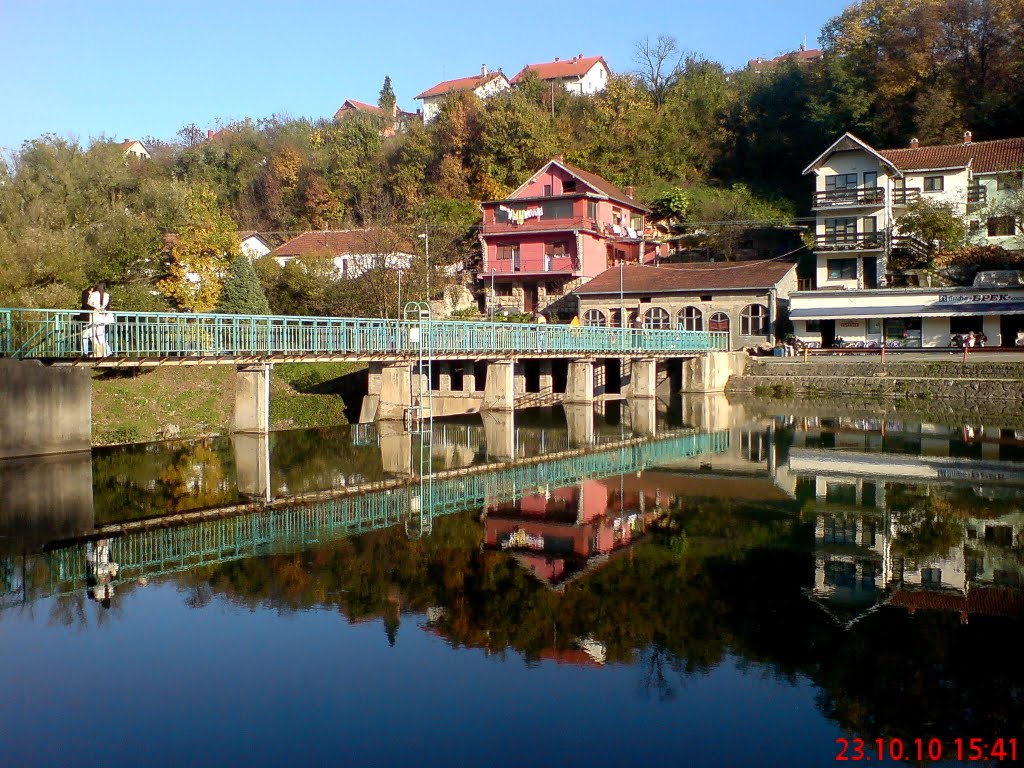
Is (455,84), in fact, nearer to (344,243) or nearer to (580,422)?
(344,243)

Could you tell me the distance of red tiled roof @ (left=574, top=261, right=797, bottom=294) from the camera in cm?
4872

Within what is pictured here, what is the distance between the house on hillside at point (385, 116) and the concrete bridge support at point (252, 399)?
198 feet

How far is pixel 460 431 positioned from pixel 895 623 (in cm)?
1987

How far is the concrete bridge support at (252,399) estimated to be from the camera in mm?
25891

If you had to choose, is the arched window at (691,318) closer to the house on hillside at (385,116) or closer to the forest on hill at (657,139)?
the forest on hill at (657,139)

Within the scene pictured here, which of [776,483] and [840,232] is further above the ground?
[840,232]

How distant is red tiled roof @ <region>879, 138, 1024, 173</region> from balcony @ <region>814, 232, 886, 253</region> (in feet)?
13.4

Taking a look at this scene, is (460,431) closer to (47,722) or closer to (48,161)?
(48,161)

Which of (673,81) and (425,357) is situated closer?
(425,357)

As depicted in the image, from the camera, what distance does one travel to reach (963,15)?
185 ft

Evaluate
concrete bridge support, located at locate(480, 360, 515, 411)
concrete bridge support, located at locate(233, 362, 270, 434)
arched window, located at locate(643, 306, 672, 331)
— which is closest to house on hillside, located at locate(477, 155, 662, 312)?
arched window, located at locate(643, 306, 672, 331)

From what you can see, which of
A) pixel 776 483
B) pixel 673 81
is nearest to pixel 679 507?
pixel 776 483
